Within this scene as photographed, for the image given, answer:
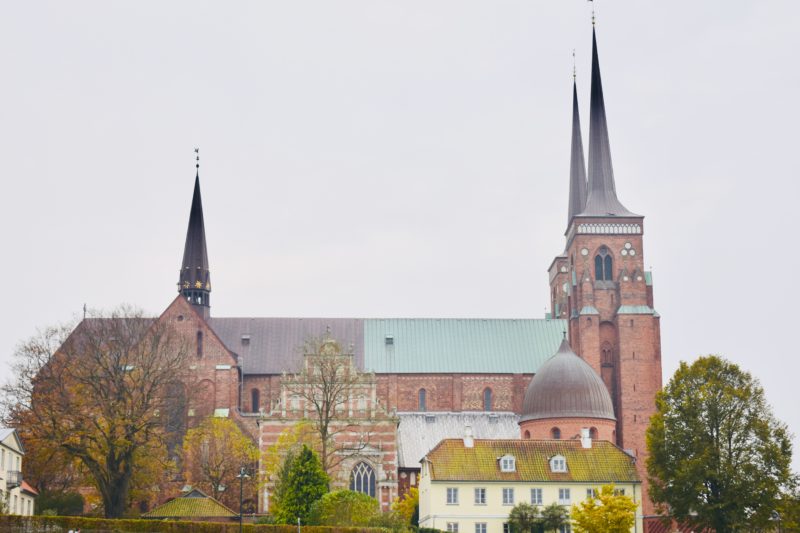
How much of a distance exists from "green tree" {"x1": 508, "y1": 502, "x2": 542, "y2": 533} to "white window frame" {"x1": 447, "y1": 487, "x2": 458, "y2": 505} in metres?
3.33

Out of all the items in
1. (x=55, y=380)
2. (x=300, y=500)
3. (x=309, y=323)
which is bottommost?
(x=300, y=500)

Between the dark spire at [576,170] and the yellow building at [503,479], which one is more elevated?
the dark spire at [576,170]

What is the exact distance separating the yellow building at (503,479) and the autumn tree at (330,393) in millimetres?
6431

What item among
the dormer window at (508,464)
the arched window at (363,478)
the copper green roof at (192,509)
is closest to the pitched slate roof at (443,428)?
the arched window at (363,478)

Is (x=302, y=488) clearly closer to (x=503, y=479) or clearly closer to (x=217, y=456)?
(x=503, y=479)

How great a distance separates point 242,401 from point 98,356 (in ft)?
90.8

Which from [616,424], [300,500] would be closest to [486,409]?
[616,424]

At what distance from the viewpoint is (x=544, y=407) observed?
90625 mm

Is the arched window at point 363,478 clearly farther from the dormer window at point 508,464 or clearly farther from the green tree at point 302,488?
the green tree at point 302,488

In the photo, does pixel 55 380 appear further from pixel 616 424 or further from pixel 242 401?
pixel 616 424

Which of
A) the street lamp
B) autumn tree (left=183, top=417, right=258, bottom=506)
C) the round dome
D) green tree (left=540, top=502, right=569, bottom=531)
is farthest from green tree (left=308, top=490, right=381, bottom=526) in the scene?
the round dome

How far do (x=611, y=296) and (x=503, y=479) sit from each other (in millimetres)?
32621

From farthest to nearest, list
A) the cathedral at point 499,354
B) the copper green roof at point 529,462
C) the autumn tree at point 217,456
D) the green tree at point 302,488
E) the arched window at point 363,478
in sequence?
the cathedral at point 499,354, the autumn tree at point 217,456, the arched window at point 363,478, the copper green roof at point 529,462, the green tree at point 302,488

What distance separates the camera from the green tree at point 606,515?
6438cm
